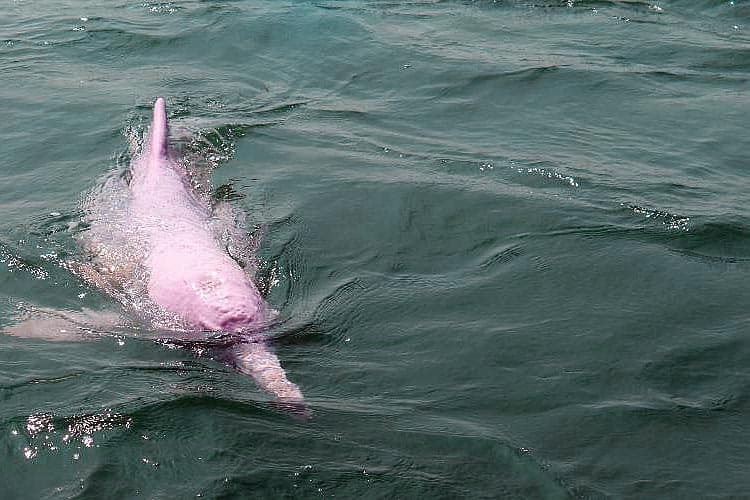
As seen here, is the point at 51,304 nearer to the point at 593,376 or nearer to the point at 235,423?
the point at 235,423

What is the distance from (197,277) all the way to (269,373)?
1.34m

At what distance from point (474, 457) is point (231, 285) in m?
2.56

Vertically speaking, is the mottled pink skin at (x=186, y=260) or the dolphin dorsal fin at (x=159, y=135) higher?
the dolphin dorsal fin at (x=159, y=135)

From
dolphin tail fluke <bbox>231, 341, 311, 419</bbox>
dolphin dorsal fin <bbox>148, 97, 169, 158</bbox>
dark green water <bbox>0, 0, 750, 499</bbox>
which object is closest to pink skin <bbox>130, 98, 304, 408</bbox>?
dolphin tail fluke <bbox>231, 341, 311, 419</bbox>

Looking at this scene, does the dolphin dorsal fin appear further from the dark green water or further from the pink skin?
the dark green water

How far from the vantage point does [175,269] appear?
7.38 m

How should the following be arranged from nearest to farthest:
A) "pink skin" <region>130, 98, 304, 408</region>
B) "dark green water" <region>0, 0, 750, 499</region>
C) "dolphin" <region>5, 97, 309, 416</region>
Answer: "dark green water" <region>0, 0, 750, 499</region>, "pink skin" <region>130, 98, 304, 408</region>, "dolphin" <region>5, 97, 309, 416</region>

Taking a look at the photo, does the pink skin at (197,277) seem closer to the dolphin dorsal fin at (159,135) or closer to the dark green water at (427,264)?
the dark green water at (427,264)

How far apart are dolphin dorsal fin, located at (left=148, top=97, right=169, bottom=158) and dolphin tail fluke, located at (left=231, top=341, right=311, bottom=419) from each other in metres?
3.71

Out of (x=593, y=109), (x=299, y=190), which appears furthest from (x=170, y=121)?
(x=593, y=109)

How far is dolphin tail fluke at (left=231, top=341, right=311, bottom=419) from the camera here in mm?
5867

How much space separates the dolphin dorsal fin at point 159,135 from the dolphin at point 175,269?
0.04 ft

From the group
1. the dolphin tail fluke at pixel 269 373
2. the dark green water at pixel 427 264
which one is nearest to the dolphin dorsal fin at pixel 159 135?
the dark green water at pixel 427 264

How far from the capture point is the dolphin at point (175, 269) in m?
6.57
